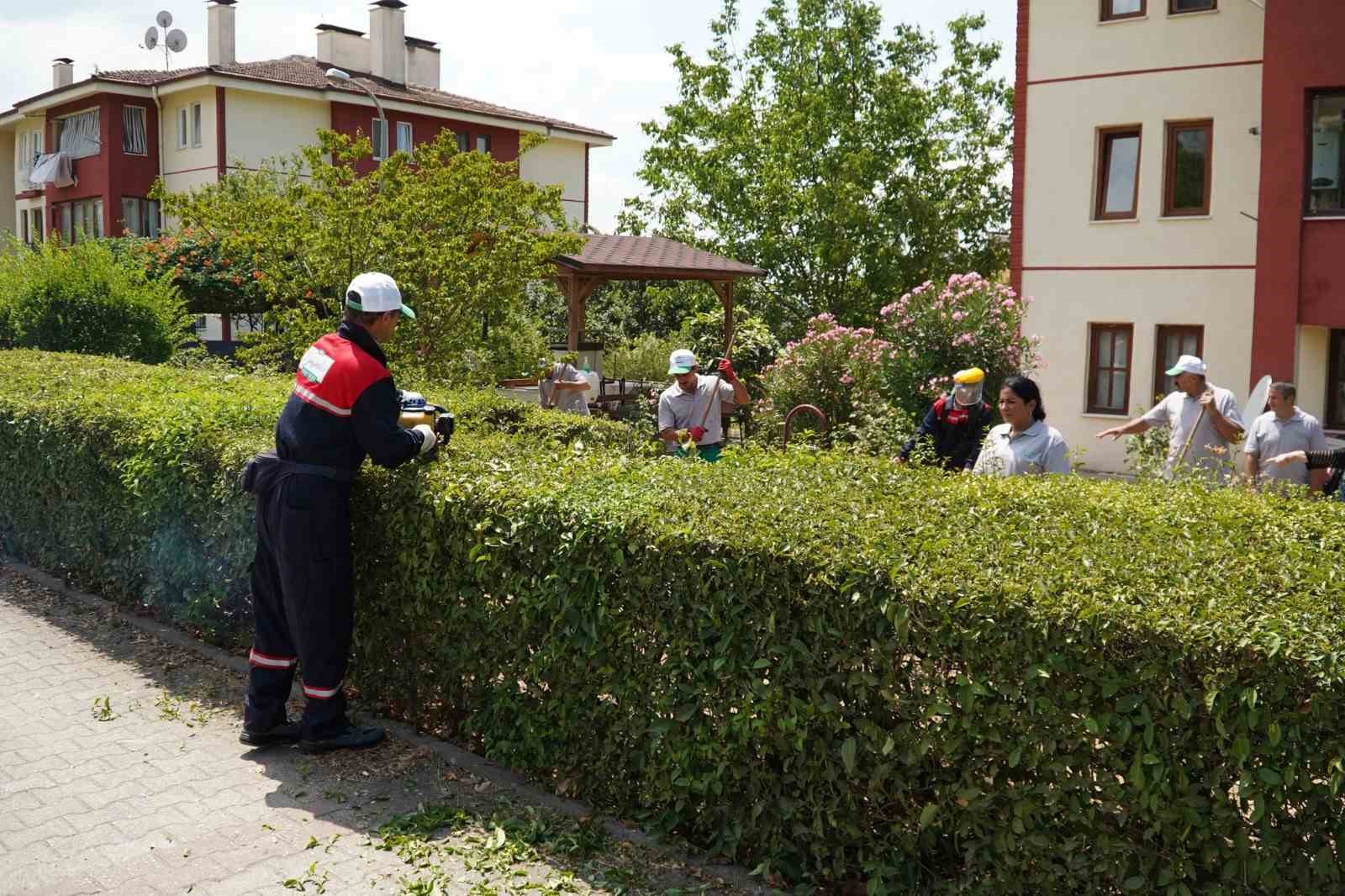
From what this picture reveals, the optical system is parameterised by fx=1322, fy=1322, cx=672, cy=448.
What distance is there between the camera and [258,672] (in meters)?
5.99

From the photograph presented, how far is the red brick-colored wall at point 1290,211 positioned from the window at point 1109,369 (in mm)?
2931

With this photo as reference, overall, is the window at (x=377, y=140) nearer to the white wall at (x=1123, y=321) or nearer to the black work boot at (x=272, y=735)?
the white wall at (x=1123, y=321)

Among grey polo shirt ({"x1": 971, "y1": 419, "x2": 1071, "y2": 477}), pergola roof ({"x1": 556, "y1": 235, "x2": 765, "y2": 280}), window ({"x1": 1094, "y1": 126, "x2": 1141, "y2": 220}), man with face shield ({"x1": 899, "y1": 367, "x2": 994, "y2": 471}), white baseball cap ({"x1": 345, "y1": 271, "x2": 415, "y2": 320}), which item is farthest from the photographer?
pergola roof ({"x1": 556, "y1": 235, "x2": 765, "y2": 280})

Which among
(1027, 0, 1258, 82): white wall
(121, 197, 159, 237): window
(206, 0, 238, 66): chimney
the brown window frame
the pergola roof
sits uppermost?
(206, 0, 238, 66): chimney

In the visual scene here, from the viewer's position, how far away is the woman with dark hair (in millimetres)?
7305

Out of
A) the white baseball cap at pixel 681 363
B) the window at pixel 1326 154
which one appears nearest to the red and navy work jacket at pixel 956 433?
the white baseball cap at pixel 681 363

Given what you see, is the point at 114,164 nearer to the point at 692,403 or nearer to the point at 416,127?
the point at 416,127

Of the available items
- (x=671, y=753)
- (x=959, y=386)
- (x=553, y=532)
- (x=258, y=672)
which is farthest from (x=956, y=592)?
(x=959, y=386)

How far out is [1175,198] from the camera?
21.8 m

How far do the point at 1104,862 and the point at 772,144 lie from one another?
3526 cm

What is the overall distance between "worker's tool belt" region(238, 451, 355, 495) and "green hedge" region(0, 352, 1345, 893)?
247 millimetres

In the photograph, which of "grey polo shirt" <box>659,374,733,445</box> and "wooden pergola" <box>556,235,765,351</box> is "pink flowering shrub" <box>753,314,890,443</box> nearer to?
"wooden pergola" <box>556,235,765,351</box>

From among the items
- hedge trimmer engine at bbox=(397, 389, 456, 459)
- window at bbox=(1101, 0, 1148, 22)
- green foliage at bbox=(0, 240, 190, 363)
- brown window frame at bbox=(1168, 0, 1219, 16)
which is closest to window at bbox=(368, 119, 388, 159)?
window at bbox=(1101, 0, 1148, 22)

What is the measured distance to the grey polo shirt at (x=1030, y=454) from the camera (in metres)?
7.29
